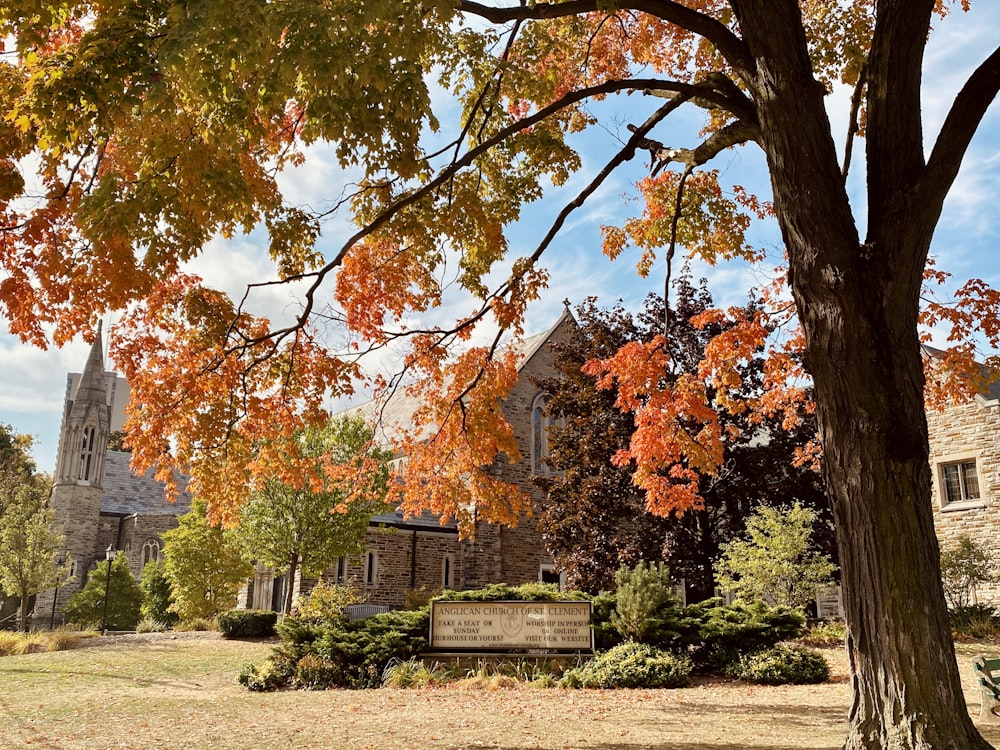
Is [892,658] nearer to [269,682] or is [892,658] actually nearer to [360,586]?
[269,682]

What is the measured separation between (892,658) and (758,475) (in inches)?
565

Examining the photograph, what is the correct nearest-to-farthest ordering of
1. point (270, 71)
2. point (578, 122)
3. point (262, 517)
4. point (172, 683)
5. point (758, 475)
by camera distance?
point (270, 71) → point (578, 122) → point (172, 683) → point (758, 475) → point (262, 517)

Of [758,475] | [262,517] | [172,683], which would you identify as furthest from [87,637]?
[758,475]

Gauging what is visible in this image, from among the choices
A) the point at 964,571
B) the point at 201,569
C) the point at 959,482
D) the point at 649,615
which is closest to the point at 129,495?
the point at 201,569

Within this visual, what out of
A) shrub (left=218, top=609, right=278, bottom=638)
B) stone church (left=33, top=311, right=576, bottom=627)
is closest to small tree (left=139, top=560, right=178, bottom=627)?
stone church (left=33, top=311, right=576, bottom=627)

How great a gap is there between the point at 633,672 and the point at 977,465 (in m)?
14.9

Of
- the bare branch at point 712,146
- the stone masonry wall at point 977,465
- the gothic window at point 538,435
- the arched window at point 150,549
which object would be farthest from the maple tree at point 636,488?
the arched window at point 150,549

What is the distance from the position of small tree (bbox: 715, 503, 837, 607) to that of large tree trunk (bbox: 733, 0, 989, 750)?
12.1m

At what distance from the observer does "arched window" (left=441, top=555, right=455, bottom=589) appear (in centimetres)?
2800

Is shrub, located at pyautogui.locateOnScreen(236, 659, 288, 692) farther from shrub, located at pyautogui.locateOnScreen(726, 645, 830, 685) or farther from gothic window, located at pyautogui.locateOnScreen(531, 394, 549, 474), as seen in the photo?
gothic window, located at pyautogui.locateOnScreen(531, 394, 549, 474)

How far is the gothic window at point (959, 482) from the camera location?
23.0 metres

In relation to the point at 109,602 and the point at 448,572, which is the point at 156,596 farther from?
the point at 448,572

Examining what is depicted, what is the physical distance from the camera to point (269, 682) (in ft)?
44.9

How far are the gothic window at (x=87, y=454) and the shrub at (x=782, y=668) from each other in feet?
112
